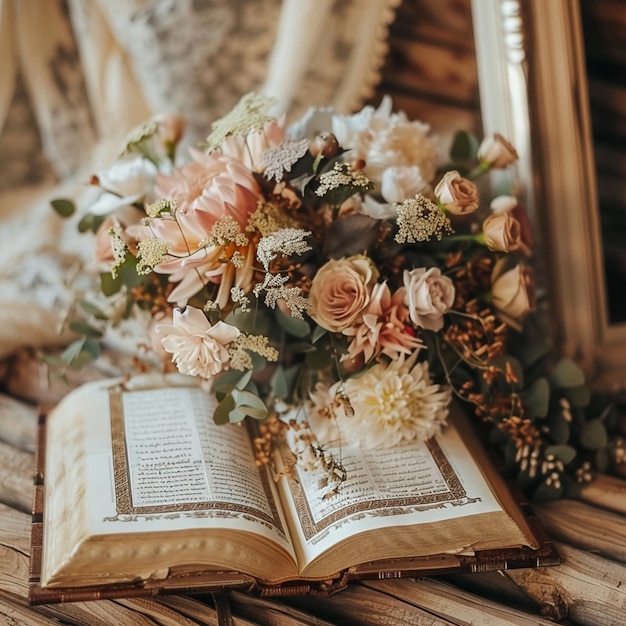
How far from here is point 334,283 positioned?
2.68 feet

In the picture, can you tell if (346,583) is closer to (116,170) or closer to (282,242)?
(282,242)

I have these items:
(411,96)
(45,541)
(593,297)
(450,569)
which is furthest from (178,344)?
(411,96)

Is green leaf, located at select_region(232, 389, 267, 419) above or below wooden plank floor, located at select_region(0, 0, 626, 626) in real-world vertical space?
above

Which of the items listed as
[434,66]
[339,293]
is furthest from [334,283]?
[434,66]

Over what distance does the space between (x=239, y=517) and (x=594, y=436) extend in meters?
0.47

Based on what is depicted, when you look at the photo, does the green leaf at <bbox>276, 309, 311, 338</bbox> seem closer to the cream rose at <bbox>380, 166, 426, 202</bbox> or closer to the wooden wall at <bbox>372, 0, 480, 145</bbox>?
the cream rose at <bbox>380, 166, 426, 202</bbox>

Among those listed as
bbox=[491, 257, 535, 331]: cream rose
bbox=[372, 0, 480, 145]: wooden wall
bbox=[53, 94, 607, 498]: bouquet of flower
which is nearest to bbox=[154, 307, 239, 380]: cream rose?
bbox=[53, 94, 607, 498]: bouquet of flower

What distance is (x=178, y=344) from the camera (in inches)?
30.7

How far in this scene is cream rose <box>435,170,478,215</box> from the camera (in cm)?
84

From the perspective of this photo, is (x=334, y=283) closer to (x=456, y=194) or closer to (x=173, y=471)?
(x=456, y=194)

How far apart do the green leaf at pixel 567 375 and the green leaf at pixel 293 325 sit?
1.13ft

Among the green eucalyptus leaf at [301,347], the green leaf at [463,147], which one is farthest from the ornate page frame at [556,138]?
the green eucalyptus leaf at [301,347]

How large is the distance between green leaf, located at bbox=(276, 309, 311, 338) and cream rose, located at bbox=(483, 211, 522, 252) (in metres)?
0.23

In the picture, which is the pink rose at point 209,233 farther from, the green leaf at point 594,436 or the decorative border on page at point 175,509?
the green leaf at point 594,436
